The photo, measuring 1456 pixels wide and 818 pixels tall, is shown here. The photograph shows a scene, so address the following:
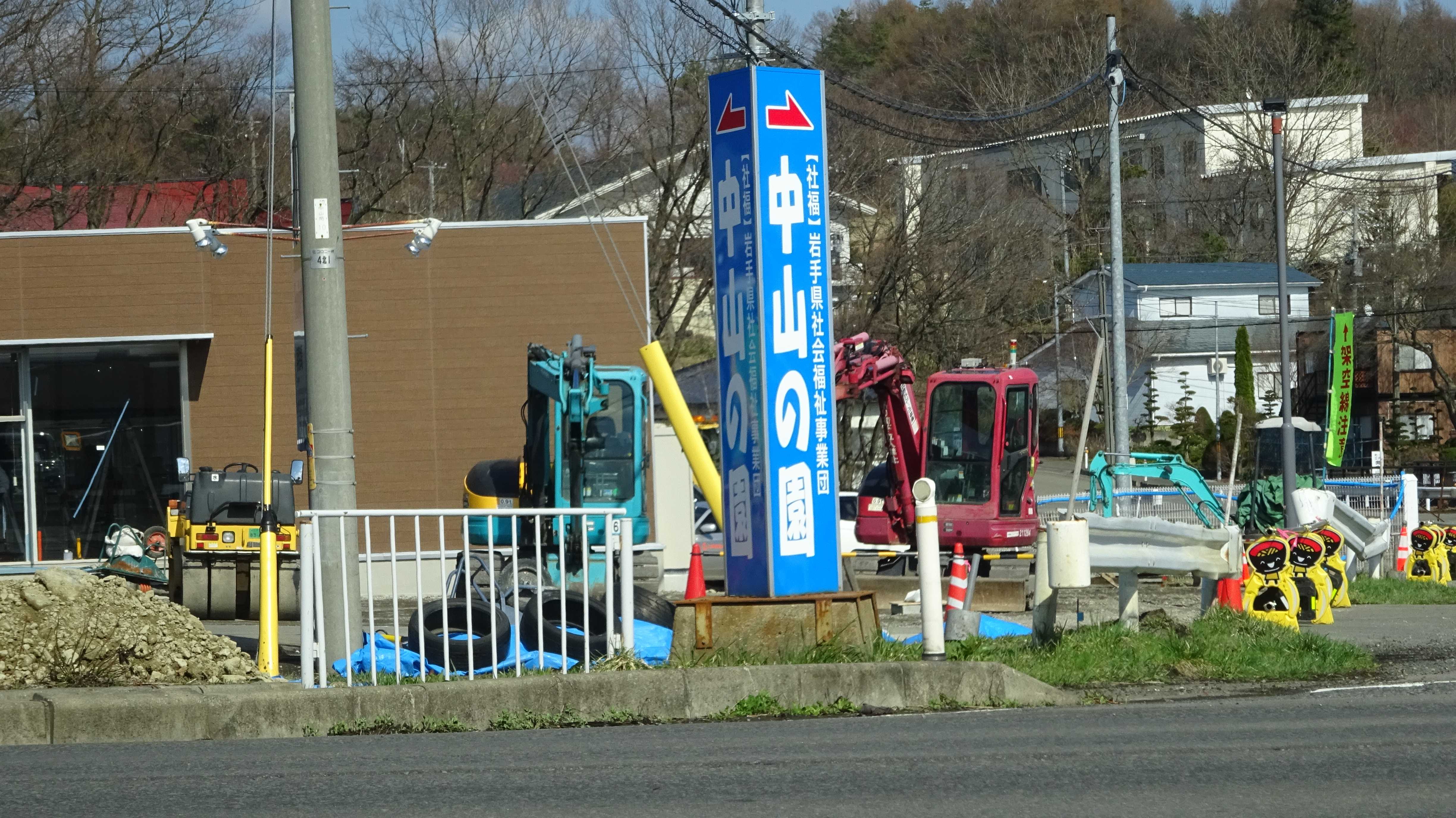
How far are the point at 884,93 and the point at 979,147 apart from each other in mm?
3915

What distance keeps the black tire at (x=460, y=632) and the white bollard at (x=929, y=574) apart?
2540 mm

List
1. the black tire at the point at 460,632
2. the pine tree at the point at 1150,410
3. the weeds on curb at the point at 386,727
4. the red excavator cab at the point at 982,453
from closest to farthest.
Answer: the weeds on curb at the point at 386,727 < the black tire at the point at 460,632 < the red excavator cab at the point at 982,453 < the pine tree at the point at 1150,410

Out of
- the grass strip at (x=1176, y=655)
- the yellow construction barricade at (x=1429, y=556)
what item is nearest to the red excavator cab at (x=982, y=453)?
the yellow construction barricade at (x=1429, y=556)

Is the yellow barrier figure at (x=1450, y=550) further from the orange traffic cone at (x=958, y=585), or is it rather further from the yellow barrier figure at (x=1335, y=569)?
the orange traffic cone at (x=958, y=585)

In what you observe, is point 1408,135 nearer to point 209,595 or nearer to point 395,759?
point 209,595

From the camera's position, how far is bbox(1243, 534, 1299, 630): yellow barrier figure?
1423 centimetres

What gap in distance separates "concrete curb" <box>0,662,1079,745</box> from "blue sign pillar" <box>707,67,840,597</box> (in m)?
0.95

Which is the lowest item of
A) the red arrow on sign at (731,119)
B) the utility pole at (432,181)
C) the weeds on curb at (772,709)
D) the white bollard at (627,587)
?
the weeds on curb at (772,709)

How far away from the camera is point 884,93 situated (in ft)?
169

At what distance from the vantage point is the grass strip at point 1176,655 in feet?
32.0

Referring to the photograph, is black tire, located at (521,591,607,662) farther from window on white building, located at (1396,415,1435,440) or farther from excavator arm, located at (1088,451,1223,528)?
window on white building, located at (1396,415,1435,440)

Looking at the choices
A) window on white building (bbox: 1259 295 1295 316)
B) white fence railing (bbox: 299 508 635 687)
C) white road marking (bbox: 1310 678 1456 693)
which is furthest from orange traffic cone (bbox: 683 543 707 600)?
window on white building (bbox: 1259 295 1295 316)

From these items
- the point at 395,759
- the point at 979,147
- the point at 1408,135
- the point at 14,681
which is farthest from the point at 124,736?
the point at 1408,135

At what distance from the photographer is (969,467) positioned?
72.0 feet
